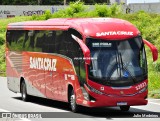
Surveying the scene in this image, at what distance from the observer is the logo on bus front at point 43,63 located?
2370 cm

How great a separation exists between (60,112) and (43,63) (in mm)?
3299

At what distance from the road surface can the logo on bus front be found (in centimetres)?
136

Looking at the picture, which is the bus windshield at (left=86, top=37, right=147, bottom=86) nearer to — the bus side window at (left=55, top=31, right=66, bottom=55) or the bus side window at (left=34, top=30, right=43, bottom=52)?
the bus side window at (left=55, top=31, right=66, bottom=55)

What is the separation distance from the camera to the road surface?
19.8m

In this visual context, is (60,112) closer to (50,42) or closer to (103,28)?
(103,28)

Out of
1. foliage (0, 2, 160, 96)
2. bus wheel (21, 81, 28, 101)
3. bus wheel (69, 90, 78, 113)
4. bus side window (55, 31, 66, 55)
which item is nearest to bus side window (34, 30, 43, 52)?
bus side window (55, 31, 66, 55)

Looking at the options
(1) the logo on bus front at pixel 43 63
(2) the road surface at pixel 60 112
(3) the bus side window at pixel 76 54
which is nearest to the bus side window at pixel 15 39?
(1) the logo on bus front at pixel 43 63

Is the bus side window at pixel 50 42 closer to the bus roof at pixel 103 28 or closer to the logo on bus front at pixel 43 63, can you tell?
the logo on bus front at pixel 43 63

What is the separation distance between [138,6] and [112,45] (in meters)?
45.7

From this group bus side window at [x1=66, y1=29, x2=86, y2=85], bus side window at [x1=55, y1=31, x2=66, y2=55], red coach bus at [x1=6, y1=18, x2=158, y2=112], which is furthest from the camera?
bus side window at [x1=55, y1=31, x2=66, y2=55]

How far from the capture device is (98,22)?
2178 cm

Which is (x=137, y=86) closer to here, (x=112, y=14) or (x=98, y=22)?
(x=98, y=22)

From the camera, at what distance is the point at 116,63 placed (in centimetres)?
2072

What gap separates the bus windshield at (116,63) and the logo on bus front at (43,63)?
118 inches
